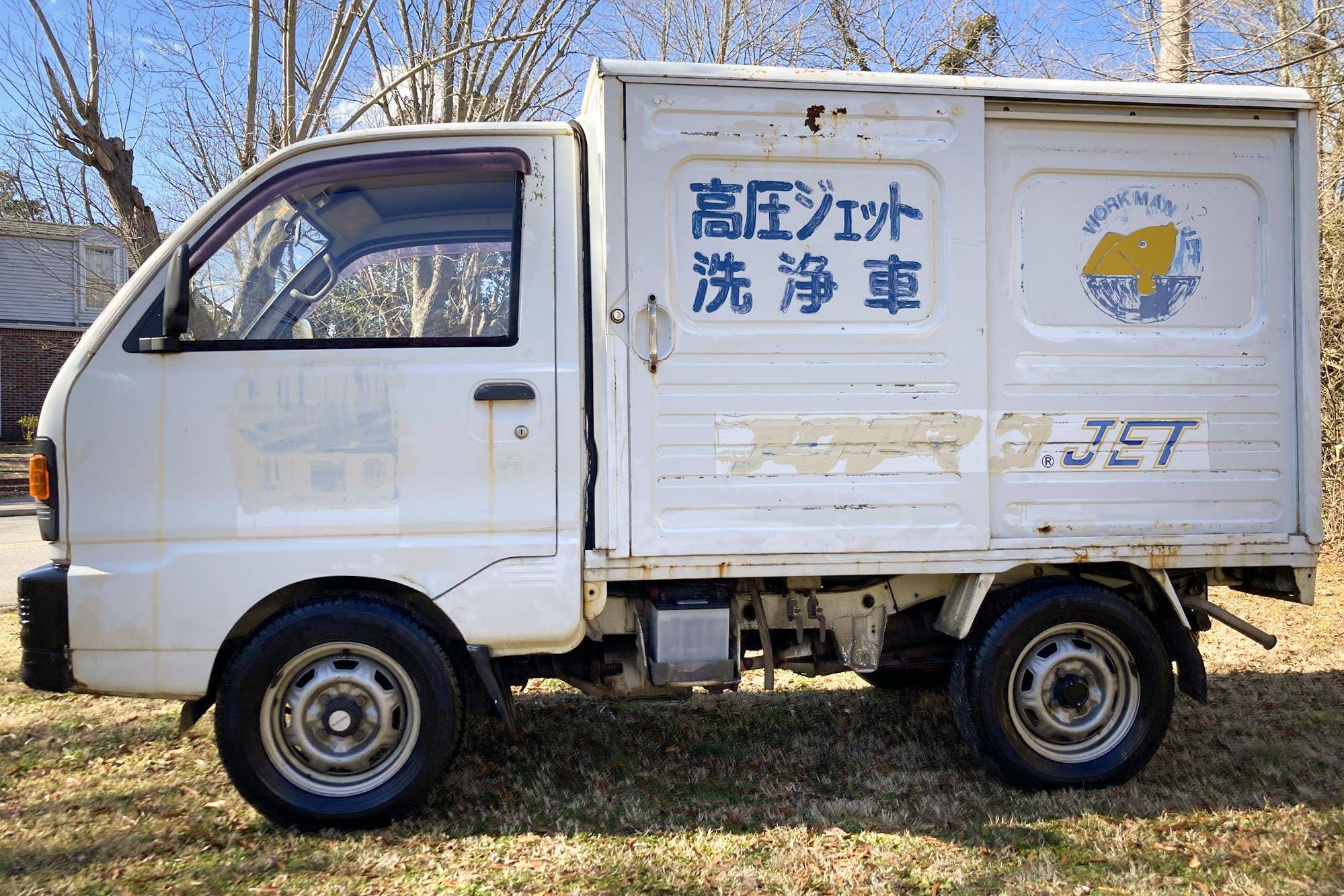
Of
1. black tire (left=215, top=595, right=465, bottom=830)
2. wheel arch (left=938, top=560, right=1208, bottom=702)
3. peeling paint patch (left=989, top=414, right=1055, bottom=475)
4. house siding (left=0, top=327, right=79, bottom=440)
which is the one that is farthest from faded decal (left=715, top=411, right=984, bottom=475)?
house siding (left=0, top=327, right=79, bottom=440)

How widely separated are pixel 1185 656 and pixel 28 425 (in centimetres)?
2495

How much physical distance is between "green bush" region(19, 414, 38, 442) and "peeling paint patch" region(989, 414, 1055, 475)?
23314 millimetres

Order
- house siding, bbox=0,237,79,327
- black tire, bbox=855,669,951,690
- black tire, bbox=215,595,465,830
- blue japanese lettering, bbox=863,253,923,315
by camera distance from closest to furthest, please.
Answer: black tire, bbox=215,595,465,830 → blue japanese lettering, bbox=863,253,923,315 → black tire, bbox=855,669,951,690 → house siding, bbox=0,237,79,327

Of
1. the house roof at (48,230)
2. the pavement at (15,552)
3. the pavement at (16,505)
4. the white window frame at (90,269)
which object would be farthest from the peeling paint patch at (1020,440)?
the pavement at (16,505)

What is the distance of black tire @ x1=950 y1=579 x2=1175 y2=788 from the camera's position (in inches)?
152

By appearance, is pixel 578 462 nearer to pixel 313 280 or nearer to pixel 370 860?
→ pixel 313 280

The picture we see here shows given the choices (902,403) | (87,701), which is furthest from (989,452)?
(87,701)

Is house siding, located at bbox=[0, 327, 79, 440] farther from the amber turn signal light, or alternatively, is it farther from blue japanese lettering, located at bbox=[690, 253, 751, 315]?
blue japanese lettering, located at bbox=[690, 253, 751, 315]

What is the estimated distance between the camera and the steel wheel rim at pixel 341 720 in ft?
11.7

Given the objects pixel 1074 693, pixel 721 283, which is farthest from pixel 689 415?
pixel 1074 693

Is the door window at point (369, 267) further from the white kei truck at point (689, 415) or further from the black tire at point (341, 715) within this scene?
the black tire at point (341, 715)

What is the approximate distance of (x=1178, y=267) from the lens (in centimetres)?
389

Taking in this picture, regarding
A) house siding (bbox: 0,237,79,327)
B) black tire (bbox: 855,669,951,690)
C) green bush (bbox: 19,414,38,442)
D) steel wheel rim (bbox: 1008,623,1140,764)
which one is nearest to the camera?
steel wheel rim (bbox: 1008,623,1140,764)

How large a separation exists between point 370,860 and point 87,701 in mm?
2769
